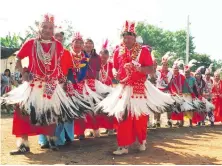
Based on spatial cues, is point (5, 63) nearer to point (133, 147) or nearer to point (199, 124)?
point (199, 124)

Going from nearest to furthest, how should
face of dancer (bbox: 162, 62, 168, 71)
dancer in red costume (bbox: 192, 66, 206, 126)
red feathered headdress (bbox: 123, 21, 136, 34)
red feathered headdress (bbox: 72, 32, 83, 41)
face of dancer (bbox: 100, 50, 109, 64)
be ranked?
red feathered headdress (bbox: 123, 21, 136, 34), red feathered headdress (bbox: 72, 32, 83, 41), face of dancer (bbox: 100, 50, 109, 64), face of dancer (bbox: 162, 62, 168, 71), dancer in red costume (bbox: 192, 66, 206, 126)

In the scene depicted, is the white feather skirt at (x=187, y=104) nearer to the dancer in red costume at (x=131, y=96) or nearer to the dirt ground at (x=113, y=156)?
the dirt ground at (x=113, y=156)

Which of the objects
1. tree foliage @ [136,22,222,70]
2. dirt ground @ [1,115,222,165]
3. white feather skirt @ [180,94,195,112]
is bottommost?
dirt ground @ [1,115,222,165]

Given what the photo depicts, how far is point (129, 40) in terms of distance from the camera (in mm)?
5535

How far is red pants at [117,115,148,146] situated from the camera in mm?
5371

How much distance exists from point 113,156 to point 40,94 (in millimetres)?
1534

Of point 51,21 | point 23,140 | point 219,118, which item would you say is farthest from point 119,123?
point 219,118

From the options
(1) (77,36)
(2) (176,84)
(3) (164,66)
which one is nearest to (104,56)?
(1) (77,36)

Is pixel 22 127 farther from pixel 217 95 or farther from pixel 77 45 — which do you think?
pixel 217 95

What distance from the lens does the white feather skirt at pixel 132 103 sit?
17.5 ft

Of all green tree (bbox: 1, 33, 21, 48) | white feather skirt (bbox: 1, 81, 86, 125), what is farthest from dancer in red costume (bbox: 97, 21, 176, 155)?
green tree (bbox: 1, 33, 21, 48)

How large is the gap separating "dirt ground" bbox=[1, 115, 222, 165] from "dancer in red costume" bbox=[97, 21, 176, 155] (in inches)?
12.8

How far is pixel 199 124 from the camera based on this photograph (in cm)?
1079

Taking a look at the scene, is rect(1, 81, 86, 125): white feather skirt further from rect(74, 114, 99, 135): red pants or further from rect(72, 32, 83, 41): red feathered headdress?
rect(72, 32, 83, 41): red feathered headdress
